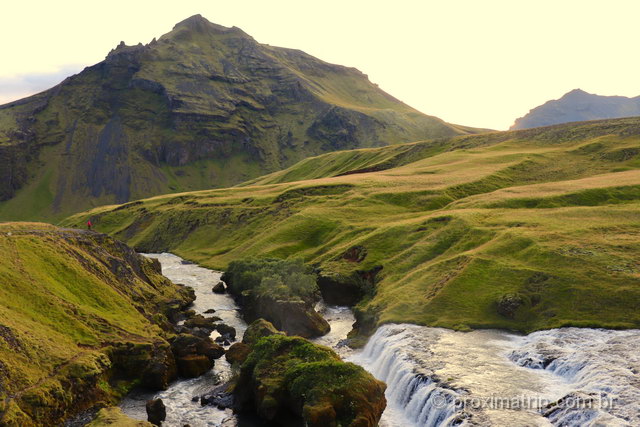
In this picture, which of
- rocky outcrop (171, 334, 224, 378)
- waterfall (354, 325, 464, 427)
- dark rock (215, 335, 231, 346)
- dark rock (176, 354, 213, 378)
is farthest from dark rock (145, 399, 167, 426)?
waterfall (354, 325, 464, 427)

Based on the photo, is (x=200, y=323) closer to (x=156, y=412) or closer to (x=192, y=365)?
(x=192, y=365)

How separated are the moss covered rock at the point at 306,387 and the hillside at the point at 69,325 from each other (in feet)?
42.4

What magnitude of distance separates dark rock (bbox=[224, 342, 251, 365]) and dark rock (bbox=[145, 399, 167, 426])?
495 inches

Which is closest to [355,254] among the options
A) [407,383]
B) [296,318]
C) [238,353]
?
[296,318]

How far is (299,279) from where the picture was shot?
284 feet

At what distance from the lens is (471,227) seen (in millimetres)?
90500

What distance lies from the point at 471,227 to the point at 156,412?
209ft

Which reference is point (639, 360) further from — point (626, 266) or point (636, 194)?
point (636, 194)

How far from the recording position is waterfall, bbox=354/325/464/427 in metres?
43.8

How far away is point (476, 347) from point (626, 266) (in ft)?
85.2

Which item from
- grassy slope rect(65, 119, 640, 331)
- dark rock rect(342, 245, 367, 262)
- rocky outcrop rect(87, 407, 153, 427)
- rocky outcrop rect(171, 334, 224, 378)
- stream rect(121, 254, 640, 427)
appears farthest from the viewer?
dark rock rect(342, 245, 367, 262)

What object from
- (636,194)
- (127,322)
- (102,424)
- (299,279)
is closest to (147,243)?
(299,279)

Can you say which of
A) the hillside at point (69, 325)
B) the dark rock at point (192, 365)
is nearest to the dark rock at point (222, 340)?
the hillside at point (69, 325)

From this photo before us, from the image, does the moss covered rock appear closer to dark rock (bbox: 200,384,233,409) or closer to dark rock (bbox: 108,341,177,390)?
dark rock (bbox: 200,384,233,409)
